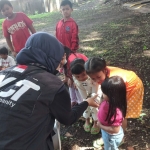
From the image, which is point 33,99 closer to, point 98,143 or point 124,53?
point 98,143

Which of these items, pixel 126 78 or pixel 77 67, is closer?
pixel 126 78

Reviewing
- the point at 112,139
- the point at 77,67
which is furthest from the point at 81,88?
the point at 112,139

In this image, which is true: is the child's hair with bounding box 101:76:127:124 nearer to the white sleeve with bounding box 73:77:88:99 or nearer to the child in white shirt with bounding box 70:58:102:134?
the child in white shirt with bounding box 70:58:102:134

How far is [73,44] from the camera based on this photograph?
375 cm

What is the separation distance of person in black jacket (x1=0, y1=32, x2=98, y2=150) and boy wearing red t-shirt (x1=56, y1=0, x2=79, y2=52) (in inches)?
79.3

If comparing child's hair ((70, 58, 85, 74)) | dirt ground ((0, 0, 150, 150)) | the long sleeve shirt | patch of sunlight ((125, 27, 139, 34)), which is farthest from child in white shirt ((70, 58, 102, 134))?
patch of sunlight ((125, 27, 139, 34))

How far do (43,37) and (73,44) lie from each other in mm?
2082

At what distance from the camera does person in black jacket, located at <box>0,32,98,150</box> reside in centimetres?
146

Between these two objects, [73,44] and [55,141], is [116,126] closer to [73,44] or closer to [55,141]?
[55,141]

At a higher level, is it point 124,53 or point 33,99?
point 33,99

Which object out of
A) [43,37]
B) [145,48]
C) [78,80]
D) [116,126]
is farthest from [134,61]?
[43,37]

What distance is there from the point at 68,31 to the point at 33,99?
2484mm

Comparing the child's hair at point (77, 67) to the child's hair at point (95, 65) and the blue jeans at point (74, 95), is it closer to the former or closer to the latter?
the child's hair at point (95, 65)

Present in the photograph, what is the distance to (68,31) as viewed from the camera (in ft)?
12.4
